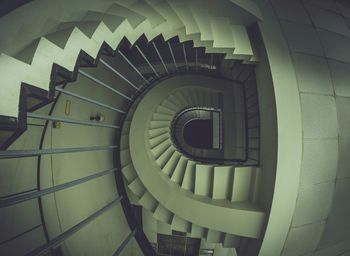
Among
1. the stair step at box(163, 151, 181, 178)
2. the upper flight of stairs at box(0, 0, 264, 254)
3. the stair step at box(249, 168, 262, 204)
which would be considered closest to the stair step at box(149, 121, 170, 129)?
the upper flight of stairs at box(0, 0, 264, 254)

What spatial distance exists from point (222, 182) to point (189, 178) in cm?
70

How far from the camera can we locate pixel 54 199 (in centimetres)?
369

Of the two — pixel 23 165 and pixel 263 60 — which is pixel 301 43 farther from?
pixel 23 165

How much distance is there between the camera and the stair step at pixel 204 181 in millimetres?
3398

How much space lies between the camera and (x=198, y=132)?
11.8 metres

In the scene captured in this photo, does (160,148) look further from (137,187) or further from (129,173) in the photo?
(137,187)

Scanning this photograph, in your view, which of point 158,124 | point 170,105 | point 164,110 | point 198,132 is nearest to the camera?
point 158,124

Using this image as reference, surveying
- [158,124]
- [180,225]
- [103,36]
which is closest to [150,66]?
[103,36]

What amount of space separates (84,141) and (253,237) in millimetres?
3783

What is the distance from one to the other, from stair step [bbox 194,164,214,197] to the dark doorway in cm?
806

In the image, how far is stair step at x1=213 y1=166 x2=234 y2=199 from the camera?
3236 mm

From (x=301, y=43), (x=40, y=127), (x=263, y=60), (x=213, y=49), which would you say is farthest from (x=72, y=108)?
(x=301, y=43)

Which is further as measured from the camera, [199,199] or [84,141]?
[84,141]

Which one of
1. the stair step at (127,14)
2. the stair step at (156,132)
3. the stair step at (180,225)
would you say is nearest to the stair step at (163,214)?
the stair step at (180,225)
